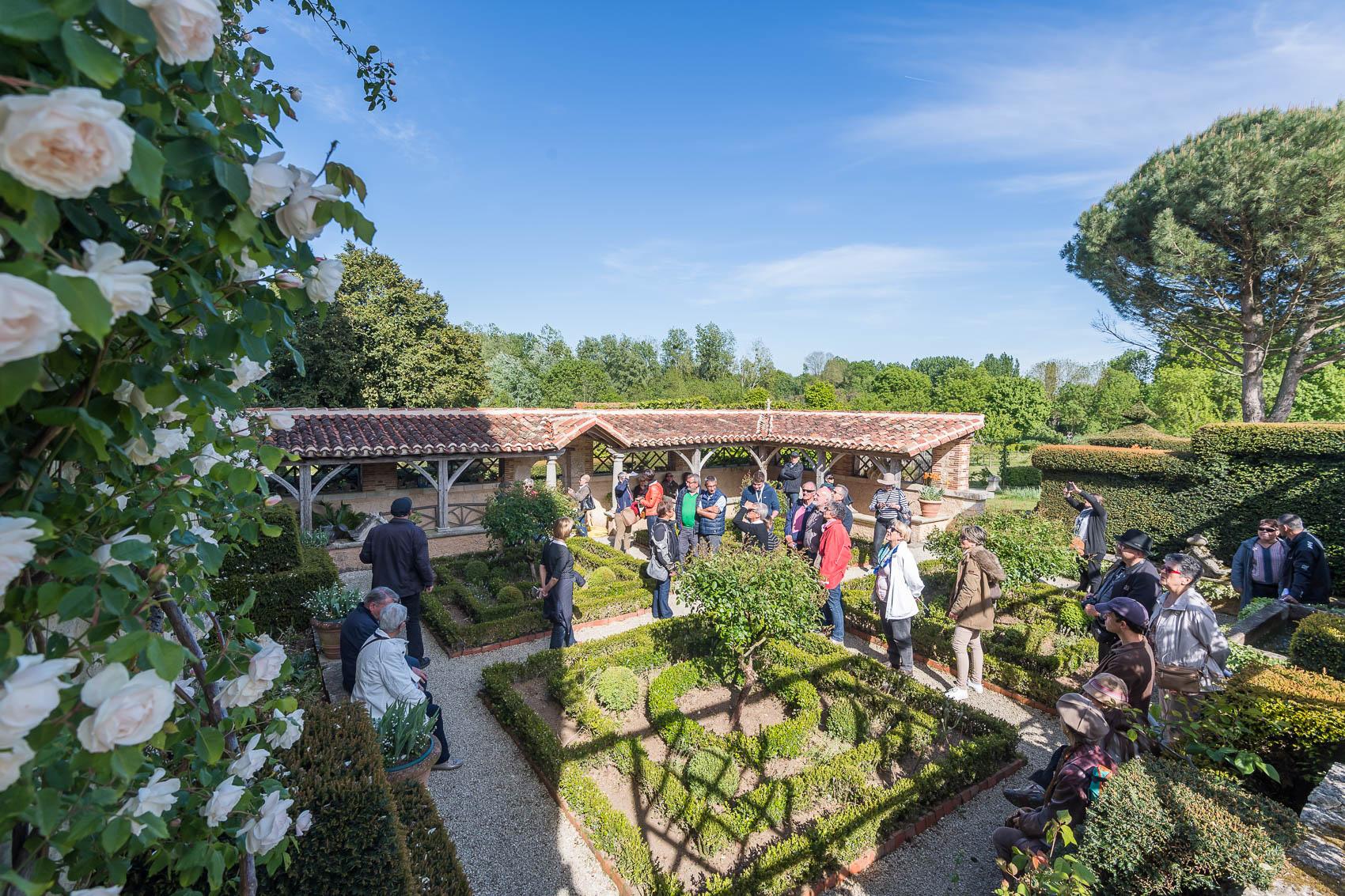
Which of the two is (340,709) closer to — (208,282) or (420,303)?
(208,282)

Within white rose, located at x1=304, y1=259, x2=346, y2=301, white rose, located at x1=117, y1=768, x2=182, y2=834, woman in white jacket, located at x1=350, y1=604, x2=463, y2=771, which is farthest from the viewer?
woman in white jacket, located at x1=350, y1=604, x2=463, y2=771

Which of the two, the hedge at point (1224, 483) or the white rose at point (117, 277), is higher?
the white rose at point (117, 277)

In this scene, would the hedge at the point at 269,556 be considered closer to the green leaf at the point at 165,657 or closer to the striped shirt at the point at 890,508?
the green leaf at the point at 165,657

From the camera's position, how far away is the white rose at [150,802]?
125 centimetres

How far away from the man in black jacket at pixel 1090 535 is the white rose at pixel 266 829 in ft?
33.6

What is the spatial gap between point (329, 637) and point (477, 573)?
11.4ft

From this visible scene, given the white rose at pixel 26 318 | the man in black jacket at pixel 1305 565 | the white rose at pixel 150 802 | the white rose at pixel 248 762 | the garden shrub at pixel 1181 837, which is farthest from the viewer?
Result: the man in black jacket at pixel 1305 565

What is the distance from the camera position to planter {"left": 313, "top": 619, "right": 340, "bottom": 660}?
7109 mm

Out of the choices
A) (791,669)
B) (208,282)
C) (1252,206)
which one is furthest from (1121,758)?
(1252,206)

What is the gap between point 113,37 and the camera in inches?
39.8

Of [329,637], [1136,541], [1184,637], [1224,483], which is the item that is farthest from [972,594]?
[1224,483]

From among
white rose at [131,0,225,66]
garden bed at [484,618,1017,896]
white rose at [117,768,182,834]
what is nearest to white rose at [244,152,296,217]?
white rose at [131,0,225,66]

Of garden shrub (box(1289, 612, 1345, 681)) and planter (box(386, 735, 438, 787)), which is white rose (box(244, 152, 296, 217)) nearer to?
planter (box(386, 735, 438, 787))

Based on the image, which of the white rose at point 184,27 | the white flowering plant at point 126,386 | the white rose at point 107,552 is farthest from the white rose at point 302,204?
the white rose at point 107,552
